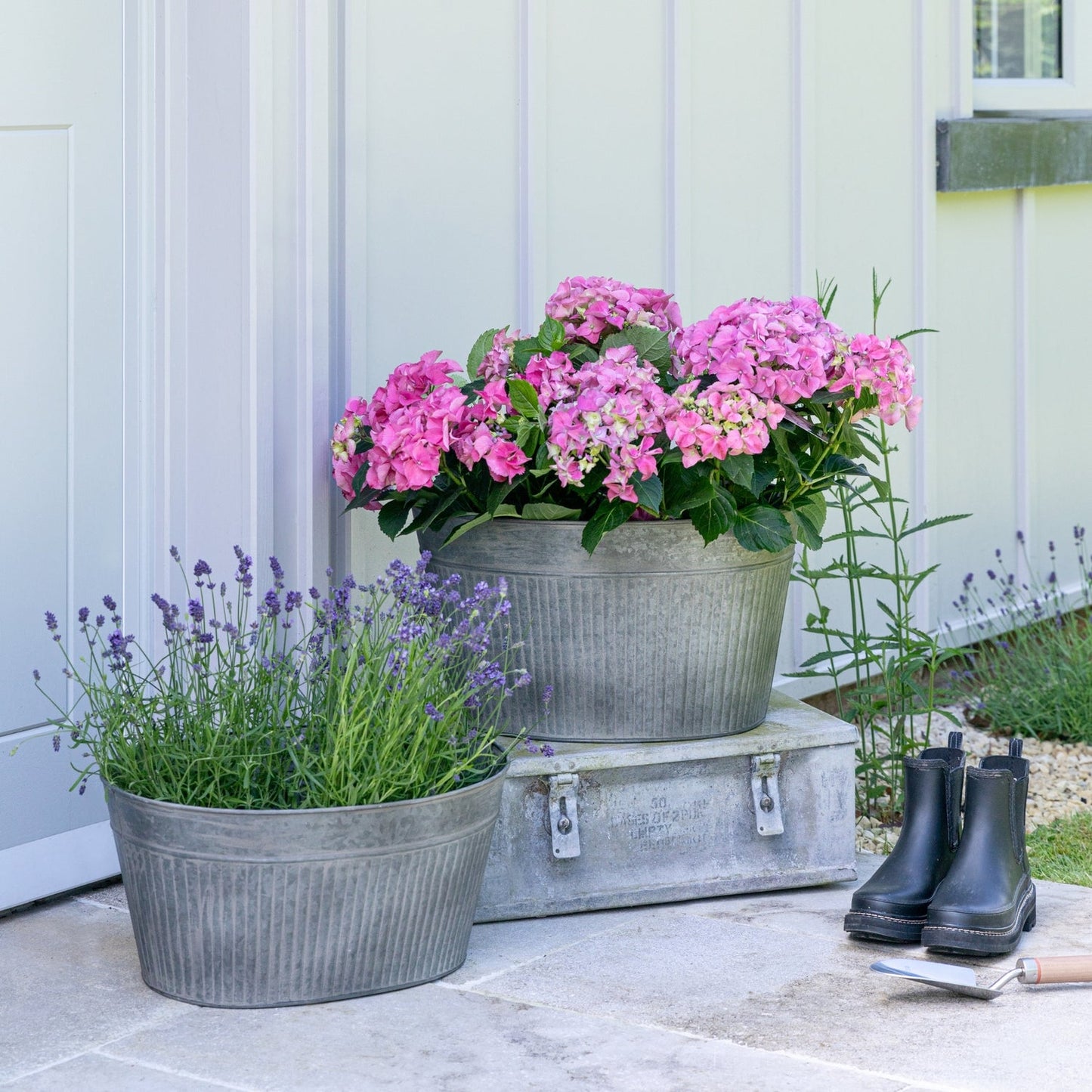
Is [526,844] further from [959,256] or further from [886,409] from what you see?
[959,256]

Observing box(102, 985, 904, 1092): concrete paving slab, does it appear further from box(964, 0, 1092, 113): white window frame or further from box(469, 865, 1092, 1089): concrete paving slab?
box(964, 0, 1092, 113): white window frame

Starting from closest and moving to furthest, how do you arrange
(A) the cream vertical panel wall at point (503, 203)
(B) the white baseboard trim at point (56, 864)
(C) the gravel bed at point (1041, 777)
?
(B) the white baseboard trim at point (56, 864), (A) the cream vertical panel wall at point (503, 203), (C) the gravel bed at point (1041, 777)

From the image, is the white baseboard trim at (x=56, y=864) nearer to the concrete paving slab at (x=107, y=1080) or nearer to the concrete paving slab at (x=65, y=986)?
the concrete paving slab at (x=65, y=986)

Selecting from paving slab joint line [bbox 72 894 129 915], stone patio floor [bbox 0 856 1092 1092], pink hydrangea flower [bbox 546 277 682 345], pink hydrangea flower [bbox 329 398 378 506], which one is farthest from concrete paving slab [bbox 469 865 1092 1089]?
pink hydrangea flower [bbox 546 277 682 345]

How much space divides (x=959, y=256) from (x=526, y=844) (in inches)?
97.2

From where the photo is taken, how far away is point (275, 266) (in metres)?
2.77

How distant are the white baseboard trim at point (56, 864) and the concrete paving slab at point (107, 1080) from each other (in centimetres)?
60

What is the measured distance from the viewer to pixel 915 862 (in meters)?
2.55

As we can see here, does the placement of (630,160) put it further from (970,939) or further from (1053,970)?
(1053,970)

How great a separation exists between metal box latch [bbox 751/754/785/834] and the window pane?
278 centimetres

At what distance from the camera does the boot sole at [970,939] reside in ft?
7.93

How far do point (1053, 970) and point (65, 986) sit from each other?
1348 millimetres

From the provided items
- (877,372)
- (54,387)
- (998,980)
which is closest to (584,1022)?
(998,980)

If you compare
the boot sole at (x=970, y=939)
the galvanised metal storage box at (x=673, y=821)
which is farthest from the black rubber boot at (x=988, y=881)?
the galvanised metal storage box at (x=673, y=821)
